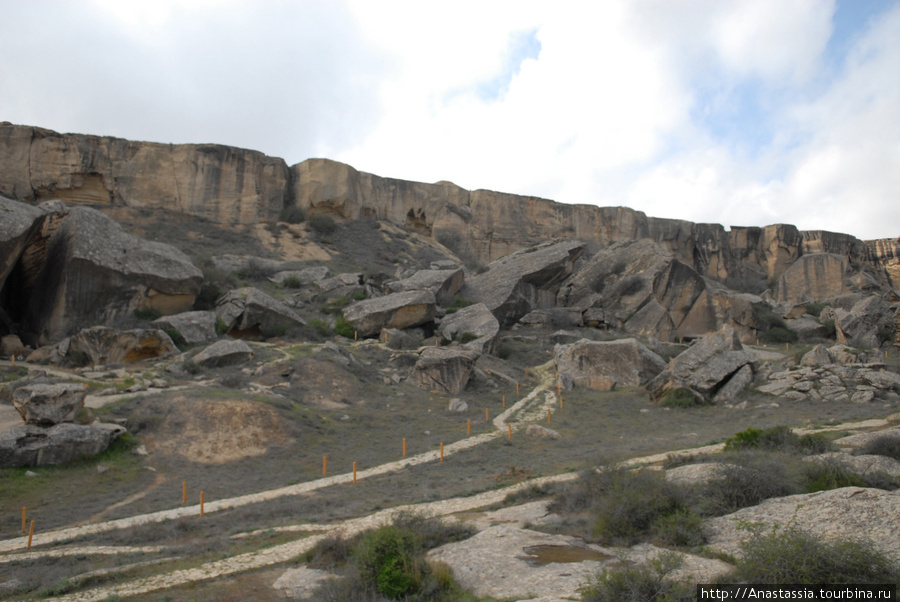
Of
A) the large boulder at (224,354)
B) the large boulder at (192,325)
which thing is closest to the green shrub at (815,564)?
the large boulder at (224,354)

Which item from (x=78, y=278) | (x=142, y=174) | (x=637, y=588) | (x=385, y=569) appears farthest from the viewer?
(x=142, y=174)

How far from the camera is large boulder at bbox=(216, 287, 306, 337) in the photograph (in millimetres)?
24750

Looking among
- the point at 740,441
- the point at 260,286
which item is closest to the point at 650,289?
the point at 260,286

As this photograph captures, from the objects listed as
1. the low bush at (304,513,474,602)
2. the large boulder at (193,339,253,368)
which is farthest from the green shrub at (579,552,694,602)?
the large boulder at (193,339,253,368)

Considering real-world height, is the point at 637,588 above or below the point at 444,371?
below

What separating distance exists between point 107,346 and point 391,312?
36.7ft

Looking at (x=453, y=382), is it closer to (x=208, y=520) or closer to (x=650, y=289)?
(x=208, y=520)

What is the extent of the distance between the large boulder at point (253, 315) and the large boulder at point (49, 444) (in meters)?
11.1

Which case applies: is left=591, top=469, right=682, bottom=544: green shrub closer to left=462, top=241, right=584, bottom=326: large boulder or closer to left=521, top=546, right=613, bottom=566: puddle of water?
left=521, top=546, right=613, bottom=566: puddle of water

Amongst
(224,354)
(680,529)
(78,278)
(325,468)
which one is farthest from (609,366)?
(78,278)

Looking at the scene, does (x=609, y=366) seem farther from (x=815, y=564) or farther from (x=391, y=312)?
(x=815, y=564)

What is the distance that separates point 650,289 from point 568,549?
1143 inches

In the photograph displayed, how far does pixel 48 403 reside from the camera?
13516mm

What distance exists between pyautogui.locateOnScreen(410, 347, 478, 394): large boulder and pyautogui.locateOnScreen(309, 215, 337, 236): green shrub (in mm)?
21537
